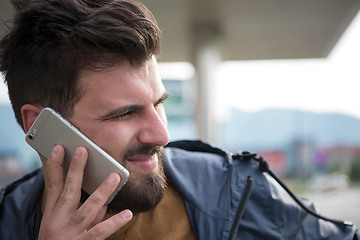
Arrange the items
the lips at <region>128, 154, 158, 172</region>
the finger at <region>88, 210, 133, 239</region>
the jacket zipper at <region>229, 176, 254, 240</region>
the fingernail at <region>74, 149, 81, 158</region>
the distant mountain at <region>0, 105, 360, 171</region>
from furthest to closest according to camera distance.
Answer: the distant mountain at <region>0, 105, 360, 171</region> → the jacket zipper at <region>229, 176, 254, 240</region> → the lips at <region>128, 154, 158, 172</region> → the fingernail at <region>74, 149, 81, 158</region> → the finger at <region>88, 210, 133, 239</region>

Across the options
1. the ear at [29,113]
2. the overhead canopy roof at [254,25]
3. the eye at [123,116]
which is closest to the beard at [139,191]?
the eye at [123,116]

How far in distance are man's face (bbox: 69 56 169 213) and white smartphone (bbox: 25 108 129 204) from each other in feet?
0.18

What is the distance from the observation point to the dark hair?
196cm

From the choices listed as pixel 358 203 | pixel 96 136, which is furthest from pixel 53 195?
pixel 358 203

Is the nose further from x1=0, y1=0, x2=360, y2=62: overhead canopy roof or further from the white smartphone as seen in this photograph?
x1=0, y1=0, x2=360, y2=62: overhead canopy roof

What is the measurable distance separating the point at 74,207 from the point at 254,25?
9.25 metres

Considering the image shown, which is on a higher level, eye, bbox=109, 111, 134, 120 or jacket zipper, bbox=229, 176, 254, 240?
eye, bbox=109, 111, 134, 120

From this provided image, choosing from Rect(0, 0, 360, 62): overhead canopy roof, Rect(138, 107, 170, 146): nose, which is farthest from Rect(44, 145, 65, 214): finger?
Rect(0, 0, 360, 62): overhead canopy roof

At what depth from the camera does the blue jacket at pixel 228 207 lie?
2.15 m

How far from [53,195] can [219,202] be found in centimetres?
87

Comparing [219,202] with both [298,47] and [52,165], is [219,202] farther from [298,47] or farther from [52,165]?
[298,47]

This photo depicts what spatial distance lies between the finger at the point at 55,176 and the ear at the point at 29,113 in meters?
0.25

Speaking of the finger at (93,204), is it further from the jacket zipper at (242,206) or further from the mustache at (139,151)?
the jacket zipper at (242,206)

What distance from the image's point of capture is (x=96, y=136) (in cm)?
197
